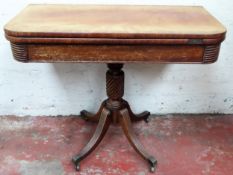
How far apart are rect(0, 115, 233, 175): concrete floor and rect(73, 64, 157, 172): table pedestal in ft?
0.21

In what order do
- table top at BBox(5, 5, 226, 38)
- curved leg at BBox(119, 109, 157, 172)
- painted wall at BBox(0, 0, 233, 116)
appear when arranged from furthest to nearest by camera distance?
painted wall at BBox(0, 0, 233, 116), curved leg at BBox(119, 109, 157, 172), table top at BBox(5, 5, 226, 38)

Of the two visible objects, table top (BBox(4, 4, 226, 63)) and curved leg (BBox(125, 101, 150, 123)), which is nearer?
table top (BBox(4, 4, 226, 63))

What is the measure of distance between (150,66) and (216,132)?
1.92ft

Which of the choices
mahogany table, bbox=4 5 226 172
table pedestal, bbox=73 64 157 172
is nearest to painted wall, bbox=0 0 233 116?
table pedestal, bbox=73 64 157 172

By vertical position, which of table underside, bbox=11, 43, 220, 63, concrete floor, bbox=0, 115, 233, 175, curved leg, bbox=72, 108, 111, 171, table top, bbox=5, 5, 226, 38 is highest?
table top, bbox=5, 5, 226, 38

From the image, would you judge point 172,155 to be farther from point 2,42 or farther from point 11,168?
point 2,42

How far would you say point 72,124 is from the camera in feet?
6.58

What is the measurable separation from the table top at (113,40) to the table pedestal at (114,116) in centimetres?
38

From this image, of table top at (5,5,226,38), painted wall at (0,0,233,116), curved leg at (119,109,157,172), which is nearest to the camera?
table top at (5,5,226,38)

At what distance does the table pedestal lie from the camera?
164 cm

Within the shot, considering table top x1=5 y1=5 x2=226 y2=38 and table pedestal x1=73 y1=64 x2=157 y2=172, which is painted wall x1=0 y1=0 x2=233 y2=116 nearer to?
table pedestal x1=73 y1=64 x2=157 y2=172

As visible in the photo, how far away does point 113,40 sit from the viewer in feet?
3.92

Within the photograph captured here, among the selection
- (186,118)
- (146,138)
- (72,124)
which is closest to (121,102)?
(146,138)

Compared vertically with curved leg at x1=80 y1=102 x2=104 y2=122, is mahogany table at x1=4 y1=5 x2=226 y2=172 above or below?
above
